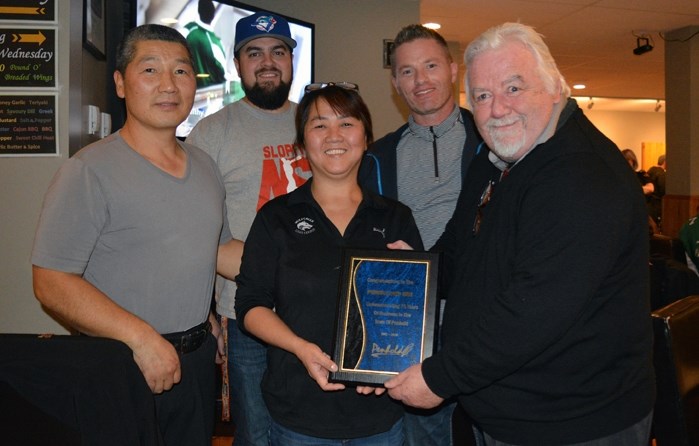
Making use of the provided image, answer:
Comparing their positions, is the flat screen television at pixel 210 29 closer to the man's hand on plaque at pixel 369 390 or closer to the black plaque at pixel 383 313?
the black plaque at pixel 383 313

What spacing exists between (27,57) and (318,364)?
70.6 inches

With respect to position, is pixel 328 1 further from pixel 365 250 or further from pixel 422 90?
pixel 365 250

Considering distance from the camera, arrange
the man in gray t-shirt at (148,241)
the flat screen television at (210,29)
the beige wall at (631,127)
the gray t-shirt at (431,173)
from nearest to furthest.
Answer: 1. the man in gray t-shirt at (148,241)
2. the gray t-shirt at (431,173)
3. the flat screen television at (210,29)
4. the beige wall at (631,127)

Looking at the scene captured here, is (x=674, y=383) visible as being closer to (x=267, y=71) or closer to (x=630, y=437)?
(x=630, y=437)

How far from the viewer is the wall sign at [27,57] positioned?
8.16 ft

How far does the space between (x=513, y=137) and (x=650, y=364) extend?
670 millimetres

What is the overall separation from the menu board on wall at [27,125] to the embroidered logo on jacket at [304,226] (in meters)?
1.29

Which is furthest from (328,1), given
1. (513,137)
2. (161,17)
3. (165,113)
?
(513,137)

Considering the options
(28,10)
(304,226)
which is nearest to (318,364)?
(304,226)

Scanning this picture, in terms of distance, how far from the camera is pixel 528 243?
4.77 ft

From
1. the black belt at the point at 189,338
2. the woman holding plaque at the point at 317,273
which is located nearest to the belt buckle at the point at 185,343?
the black belt at the point at 189,338

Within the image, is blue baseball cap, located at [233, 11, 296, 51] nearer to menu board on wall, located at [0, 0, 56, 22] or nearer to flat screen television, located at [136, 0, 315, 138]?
menu board on wall, located at [0, 0, 56, 22]

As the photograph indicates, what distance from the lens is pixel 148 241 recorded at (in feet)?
5.98

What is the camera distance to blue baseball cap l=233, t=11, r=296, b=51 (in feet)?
8.95
